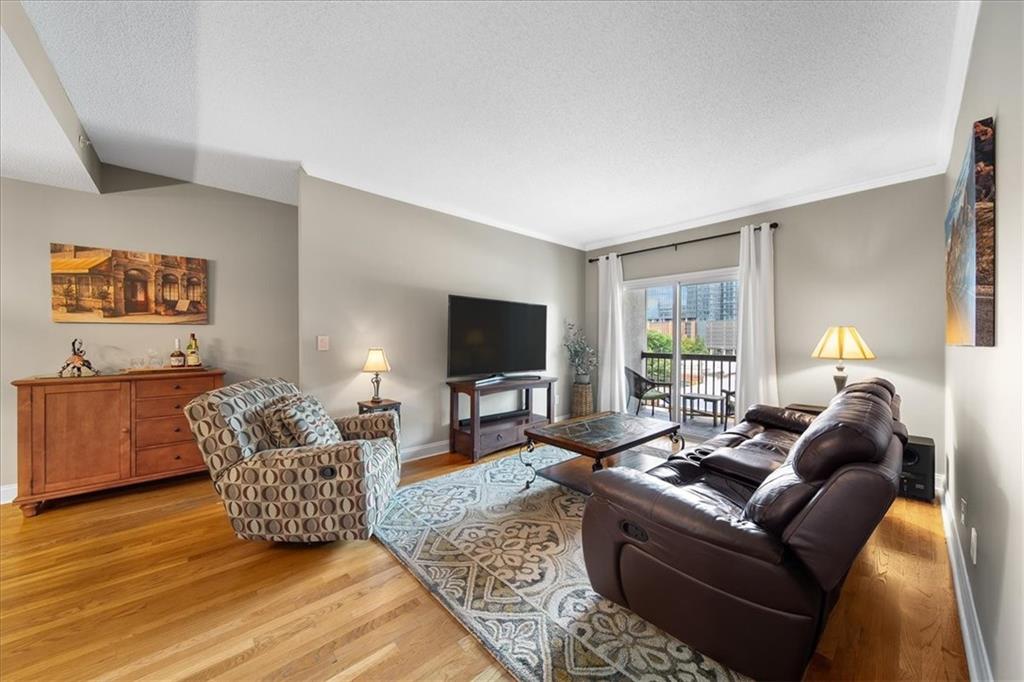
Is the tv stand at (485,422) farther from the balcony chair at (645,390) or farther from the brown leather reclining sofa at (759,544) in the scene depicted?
the brown leather reclining sofa at (759,544)

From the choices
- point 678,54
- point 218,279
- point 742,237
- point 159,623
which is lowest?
point 159,623

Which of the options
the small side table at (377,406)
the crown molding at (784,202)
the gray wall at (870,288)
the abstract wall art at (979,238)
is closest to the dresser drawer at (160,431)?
the small side table at (377,406)

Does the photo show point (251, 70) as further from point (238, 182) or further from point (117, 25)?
point (238, 182)

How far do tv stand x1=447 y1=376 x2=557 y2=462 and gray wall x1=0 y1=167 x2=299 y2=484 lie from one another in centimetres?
177

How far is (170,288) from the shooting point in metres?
3.26

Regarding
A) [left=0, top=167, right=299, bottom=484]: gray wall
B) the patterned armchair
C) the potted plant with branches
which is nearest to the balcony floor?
the potted plant with branches

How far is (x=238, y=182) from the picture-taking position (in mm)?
3352

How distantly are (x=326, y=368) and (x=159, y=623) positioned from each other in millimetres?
1887

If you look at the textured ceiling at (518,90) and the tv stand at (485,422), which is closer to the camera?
the textured ceiling at (518,90)

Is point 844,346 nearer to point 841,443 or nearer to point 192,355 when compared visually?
point 841,443

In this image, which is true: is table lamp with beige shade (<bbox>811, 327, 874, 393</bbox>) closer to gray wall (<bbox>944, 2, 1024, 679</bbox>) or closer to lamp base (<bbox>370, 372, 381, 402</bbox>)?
gray wall (<bbox>944, 2, 1024, 679</bbox>)

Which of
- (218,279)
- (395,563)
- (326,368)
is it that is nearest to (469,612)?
(395,563)

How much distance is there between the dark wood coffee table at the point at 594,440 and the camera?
2.66 meters

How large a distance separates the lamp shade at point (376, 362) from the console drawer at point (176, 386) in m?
1.32
